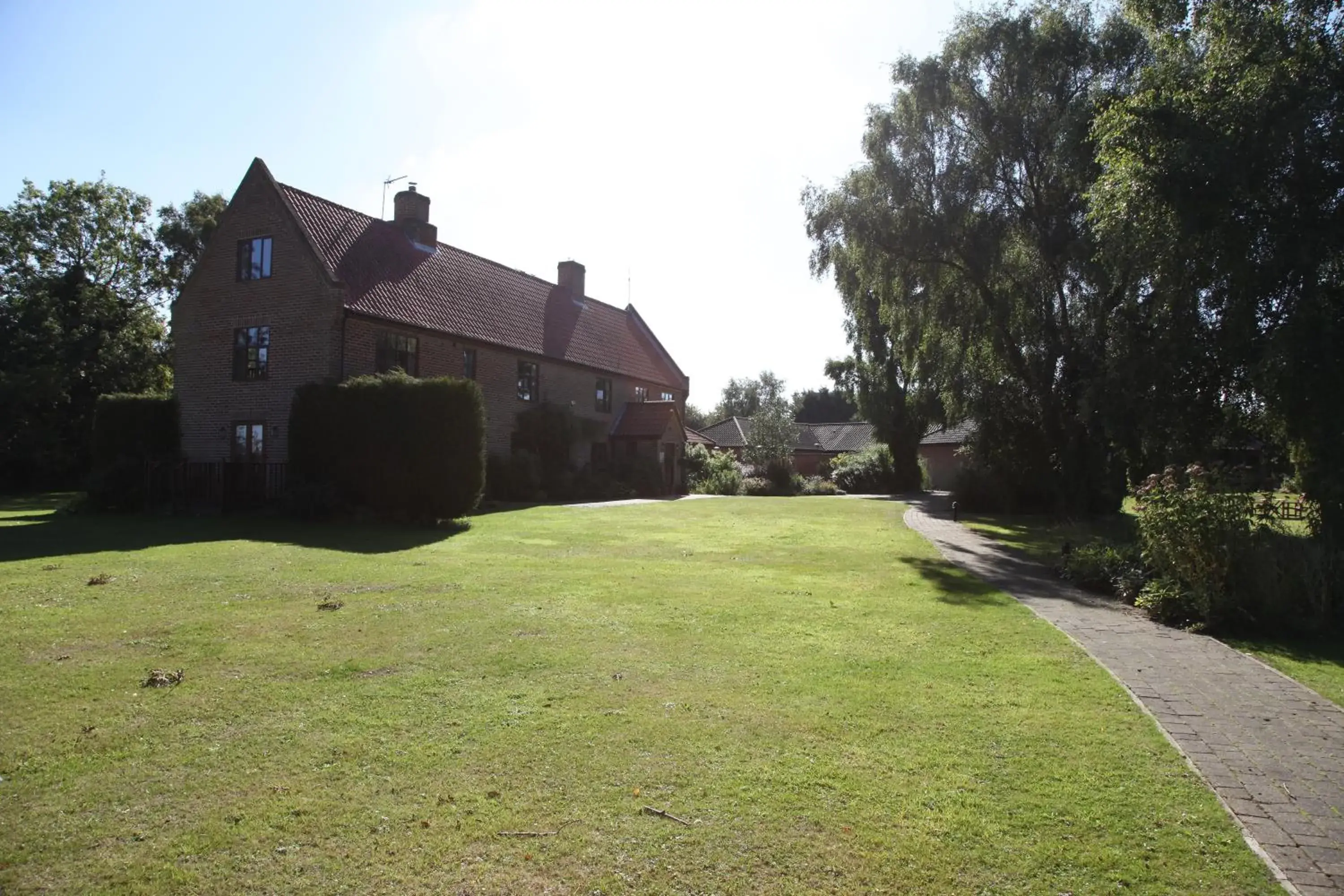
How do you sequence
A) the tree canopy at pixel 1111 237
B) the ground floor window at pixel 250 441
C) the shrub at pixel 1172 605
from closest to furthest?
the shrub at pixel 1172 605 → the tree canopy at pixel 1111 237 → the ground floor window at pixel 250 441

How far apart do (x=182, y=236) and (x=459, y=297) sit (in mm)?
32409

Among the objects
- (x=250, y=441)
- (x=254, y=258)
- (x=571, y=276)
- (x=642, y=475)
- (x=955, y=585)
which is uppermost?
(x=571, y=276)

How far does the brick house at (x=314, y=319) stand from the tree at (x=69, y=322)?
56.4ft

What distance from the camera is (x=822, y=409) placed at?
105625 mm

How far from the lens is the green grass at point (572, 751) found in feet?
12.0

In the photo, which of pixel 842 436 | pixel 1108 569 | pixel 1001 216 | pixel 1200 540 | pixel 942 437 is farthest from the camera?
pixel 842 436

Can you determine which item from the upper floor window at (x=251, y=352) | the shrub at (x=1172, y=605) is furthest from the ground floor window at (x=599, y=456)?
the shrub at (x=1172, y=605)

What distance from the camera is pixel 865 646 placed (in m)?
7.87

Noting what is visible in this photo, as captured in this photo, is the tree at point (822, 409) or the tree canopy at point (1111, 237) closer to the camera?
the tree canopy at point (1111, 237)

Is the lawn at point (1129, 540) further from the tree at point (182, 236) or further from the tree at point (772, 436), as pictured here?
the tree at point (182, 236)

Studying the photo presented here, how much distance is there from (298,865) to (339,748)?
1.36 m

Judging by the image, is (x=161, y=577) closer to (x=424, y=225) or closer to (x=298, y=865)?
(x=298, y=865)

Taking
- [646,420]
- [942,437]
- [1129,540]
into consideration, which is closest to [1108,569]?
[1129,540]

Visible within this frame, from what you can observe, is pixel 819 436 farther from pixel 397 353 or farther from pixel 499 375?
pixel 397 353
